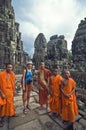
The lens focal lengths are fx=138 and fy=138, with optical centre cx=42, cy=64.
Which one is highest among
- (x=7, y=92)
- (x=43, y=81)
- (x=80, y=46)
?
(x=80, y=46)

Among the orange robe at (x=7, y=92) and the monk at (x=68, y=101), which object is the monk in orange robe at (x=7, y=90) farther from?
the monk at (x=68, y=101)

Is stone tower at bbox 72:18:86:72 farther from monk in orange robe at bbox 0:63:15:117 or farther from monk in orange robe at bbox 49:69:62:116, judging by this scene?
monk in orange robe at bbox 0:63:15:117

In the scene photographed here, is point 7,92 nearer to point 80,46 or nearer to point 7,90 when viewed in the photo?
point 7,90

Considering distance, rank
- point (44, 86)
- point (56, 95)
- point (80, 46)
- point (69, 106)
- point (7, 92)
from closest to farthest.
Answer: point (69, 106), point (7, 92), point (56, 95), point (44, 86), point (80, 46)

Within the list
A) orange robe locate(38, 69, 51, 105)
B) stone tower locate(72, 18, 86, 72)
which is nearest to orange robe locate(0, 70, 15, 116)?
orange robe locate(38, 69, 51, 105)

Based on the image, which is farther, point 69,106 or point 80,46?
point 80,46

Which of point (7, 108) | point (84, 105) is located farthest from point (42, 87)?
point (84, 105)

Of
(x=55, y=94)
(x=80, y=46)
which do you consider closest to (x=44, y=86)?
(x=55, y=94)

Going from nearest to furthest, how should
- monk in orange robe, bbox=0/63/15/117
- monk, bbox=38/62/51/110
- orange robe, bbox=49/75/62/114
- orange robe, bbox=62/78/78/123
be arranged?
orange robe, bbox=62/78/78/123, monk in orange robe, bbox=0/63/15/117, orange robe, bbox=49/75/62/114, monk, bbox=38/62/51/110

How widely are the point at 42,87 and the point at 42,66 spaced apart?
2.58 feet

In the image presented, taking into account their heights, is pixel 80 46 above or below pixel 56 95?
above

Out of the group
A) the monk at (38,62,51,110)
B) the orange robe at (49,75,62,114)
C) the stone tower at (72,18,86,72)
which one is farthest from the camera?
the stone tower at (72,18,86,72)

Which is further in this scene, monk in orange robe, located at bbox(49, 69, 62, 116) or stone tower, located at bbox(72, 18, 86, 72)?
stone tower, located at bbox(72, 18, 86, 72)

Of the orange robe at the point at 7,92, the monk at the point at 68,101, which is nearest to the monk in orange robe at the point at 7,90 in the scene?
the orange robe at the point at 7,92
